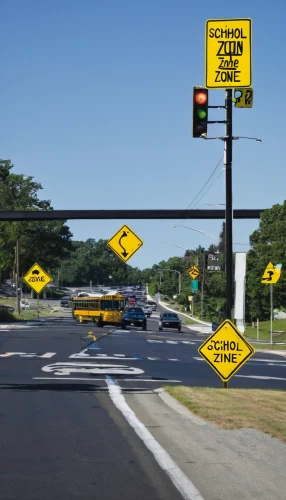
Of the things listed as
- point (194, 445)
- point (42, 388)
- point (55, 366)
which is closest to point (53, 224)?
point (55, 366)

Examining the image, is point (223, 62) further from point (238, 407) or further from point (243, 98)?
point (238, 407)

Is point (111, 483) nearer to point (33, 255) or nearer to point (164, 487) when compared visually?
point (164, 487)

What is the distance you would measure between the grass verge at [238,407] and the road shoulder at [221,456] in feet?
0.84

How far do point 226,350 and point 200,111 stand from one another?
4855 mm

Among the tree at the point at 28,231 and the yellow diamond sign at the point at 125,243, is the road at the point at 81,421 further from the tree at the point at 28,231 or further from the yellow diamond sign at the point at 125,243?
the tree at the point at 28,231

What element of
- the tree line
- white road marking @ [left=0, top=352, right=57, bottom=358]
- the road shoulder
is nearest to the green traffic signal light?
the road shoulder

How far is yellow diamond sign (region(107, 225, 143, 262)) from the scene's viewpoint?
28562 mm

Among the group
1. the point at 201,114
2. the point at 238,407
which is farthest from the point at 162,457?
the point at 201,114

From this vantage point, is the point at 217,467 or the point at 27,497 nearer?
the point at 27,497

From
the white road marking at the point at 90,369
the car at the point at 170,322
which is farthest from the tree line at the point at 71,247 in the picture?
the white road marking at the point at 90,369

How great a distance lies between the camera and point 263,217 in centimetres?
6675

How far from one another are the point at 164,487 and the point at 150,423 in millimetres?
4352

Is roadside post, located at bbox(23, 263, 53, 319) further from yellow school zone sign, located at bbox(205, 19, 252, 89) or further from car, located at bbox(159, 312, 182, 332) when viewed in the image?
yellow school zone sign, located at bbox(205, 19, 252, 89)

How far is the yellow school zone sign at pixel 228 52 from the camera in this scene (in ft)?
53.9
